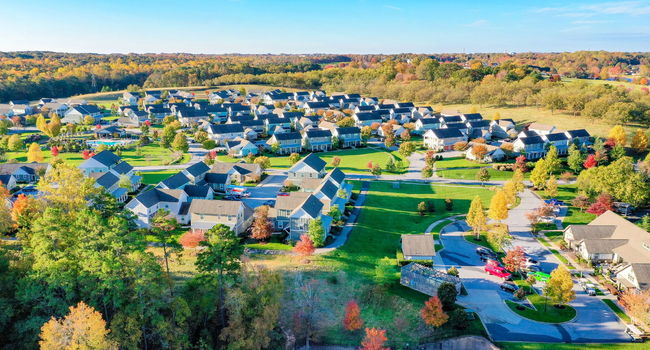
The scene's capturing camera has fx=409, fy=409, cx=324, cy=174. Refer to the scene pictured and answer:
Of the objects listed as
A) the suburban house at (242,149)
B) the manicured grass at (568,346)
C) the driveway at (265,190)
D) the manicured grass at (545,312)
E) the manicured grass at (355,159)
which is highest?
the suburban house at (242,149)

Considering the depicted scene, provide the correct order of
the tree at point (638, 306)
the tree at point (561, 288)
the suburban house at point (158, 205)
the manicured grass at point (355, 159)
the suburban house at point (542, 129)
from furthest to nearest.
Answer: the suburban house at point (542, 129)
the manicured grass at point (355, 159)
the suburban house at point (158, 205)
the tree at point (561, 288)
the tree at point (638, 306)

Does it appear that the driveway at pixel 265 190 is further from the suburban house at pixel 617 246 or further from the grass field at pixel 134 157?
the suburban house at pixel 617 246

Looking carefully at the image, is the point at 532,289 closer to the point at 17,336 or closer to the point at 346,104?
the point at 17,336

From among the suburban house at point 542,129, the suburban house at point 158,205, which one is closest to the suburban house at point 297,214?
the suburban house at point 158,205

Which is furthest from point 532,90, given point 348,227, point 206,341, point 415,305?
point 206,341

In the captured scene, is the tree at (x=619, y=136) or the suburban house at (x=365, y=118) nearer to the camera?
the tree at (x=619, y=136)

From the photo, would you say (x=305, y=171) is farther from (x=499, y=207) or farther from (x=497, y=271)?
(x=497, y=271)
